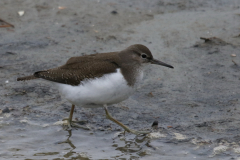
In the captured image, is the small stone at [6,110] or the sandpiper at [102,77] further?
the small stone at [6,110]

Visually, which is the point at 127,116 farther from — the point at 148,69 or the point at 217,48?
the point at 217,48

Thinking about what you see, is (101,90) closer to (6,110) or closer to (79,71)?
(79,71)

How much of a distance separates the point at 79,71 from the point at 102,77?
43cm

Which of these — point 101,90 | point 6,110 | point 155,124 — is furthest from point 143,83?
point 6,110

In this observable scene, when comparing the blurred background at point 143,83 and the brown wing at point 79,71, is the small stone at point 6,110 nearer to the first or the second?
the blurred background at point 143,83

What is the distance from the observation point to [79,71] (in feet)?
19.7

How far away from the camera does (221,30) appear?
30.3ft

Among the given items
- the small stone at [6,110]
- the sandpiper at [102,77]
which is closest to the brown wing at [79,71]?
the sandpiper at [102,77]

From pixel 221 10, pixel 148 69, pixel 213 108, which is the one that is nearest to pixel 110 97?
pixel 213 108

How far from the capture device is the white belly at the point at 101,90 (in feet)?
18.7

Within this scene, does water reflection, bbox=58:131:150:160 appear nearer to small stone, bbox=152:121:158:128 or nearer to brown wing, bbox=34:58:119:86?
small stone, bbox=152:121:158:128

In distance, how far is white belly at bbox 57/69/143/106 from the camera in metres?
5.71

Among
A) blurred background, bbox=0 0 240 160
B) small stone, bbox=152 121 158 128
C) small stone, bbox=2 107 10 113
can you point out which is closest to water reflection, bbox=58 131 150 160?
blurred background, bbox=0 0 240 160

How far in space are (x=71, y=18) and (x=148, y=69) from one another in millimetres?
2892
